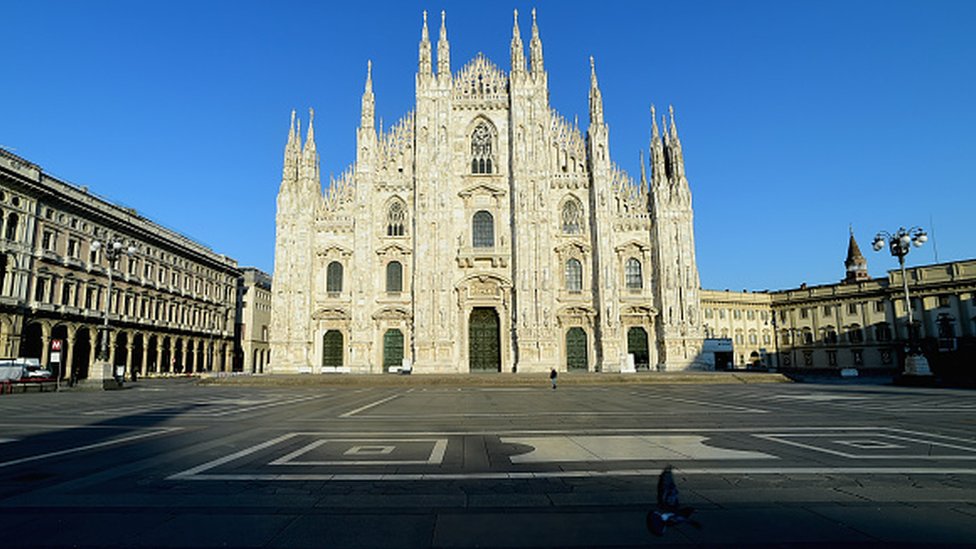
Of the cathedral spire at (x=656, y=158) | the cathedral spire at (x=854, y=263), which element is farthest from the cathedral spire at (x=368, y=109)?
the cathedral spire at (x=854, y=263)

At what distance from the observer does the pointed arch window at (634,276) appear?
3953cm

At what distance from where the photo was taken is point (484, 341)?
39.0 metres

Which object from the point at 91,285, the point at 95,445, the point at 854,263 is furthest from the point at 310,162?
the point at 854,263

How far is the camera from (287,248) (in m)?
38.2

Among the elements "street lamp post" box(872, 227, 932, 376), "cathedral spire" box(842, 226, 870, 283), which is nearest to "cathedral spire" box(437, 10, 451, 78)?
"street lamp post" box(872, 227, 932, 376)

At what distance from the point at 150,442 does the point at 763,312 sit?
239 ft

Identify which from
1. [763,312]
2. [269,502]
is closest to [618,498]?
[269,502]

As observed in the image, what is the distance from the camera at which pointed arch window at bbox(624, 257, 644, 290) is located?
130ft

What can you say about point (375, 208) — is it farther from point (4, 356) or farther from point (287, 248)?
point (4, 356)

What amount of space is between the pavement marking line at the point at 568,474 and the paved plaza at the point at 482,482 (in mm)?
44

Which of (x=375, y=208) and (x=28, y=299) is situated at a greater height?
(x=375, y=208)

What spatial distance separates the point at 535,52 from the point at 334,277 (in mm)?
23961

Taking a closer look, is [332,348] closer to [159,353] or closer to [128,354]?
[128,354]

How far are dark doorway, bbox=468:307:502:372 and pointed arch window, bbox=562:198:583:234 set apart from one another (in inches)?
347
